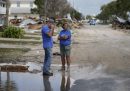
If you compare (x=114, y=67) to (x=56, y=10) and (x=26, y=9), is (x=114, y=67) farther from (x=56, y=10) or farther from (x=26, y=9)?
(x=26, y=9)

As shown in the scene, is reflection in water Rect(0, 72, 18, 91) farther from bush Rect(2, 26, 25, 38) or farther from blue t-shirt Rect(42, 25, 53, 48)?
bush Rect(2, 26, 25, 38)

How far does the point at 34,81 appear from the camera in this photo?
12695 millimetres

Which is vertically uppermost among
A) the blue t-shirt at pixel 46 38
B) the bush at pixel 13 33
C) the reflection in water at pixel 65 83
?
the blue t-shirt at pixel 46 38

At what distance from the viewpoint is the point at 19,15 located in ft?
421

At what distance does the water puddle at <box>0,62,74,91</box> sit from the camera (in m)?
11.4

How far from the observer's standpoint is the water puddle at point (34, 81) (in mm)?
11416

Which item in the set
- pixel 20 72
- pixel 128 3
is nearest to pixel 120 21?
pixel 128 3

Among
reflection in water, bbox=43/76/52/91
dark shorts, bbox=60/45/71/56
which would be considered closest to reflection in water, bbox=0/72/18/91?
reflection in water, bbox=43/76/52/91

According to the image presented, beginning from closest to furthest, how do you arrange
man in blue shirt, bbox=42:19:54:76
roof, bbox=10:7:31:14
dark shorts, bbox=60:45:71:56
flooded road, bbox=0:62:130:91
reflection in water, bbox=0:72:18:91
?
reflection in water, bbox=0:72:18:91 < flooded road, bbox=0:62:130:91 < man in blue shirt, bbox=42:19:54:76 < dark shorts, bbox=60:45:71:56 < roof, bbox=10:7:31:14

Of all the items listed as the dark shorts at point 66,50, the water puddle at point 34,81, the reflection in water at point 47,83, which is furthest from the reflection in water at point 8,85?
the dark shorts at point 66,50

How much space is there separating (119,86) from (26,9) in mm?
116856

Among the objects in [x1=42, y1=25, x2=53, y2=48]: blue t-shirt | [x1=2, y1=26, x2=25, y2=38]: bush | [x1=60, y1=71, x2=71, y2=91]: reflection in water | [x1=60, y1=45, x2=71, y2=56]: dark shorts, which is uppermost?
[x1=42, y1=25, x2=53, y2=48]: blue t-shirt

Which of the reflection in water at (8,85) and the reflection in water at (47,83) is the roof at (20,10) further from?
the reflection in water at (8,85)

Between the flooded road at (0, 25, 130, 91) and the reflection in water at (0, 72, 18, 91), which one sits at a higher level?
the reflection in water at (0, 72, 18, 91)
